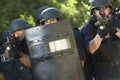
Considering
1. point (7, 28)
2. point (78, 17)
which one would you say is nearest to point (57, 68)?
point (7, 28)

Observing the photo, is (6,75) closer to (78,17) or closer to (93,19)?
(93,19)

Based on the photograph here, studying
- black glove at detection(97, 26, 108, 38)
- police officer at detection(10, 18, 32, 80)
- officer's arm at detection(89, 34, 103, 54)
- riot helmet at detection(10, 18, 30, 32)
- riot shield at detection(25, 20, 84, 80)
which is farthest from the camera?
riot helmet at detection(10, 18, 30, 32)

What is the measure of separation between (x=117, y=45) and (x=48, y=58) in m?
0.85

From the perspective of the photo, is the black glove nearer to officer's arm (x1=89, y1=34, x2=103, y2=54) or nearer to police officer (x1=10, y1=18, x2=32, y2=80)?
officer's arm (x1=89, y1=34, x2=103, y2=54)

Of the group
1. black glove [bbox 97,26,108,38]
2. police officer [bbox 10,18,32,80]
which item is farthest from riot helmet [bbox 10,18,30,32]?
black glove [bbox 97,26,108,38]

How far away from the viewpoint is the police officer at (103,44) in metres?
4.09

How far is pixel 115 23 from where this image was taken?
4055mm

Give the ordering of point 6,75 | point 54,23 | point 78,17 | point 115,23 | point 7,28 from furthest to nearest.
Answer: point 78,17
point 7,28
point 6,75
point 115,23
point 54,23

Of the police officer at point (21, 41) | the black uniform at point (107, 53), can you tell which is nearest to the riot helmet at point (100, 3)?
the black uniform at point (107, 53)

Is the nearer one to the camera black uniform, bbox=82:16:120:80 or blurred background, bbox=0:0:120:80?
black uniform, bbox=82:16:120:80

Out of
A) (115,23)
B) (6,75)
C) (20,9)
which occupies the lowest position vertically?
(6,75)

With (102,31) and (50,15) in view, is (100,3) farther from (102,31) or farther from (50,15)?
(50,15)

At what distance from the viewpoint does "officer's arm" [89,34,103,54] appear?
13.2 ft

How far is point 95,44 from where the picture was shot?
13.4 ft
